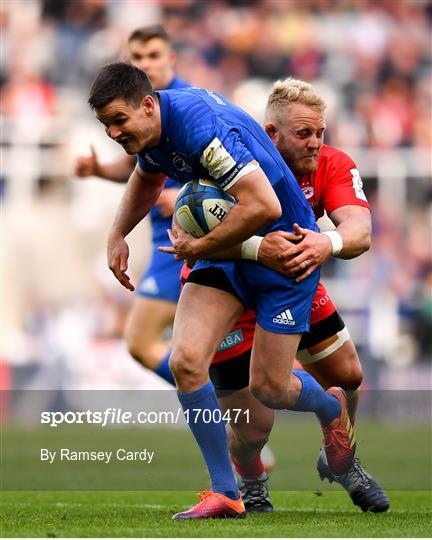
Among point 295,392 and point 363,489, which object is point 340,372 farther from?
point 363,489

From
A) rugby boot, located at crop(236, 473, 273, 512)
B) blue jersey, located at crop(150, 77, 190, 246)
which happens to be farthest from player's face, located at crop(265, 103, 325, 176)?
blue jersey, located at crop(150, 77, 190, 246)

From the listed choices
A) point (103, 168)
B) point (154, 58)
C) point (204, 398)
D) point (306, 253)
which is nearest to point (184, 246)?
point (306, 253)

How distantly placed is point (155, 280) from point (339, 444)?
2.80 metres

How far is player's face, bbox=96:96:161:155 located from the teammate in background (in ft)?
10.1

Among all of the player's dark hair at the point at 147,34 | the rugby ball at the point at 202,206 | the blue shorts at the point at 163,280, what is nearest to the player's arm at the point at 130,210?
the rugby ball at the point at 202,206

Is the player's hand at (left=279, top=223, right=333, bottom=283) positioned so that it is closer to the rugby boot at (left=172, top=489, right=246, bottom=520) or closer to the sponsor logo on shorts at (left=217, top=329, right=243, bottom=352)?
the sponsor logo on shorts at (left=217, top=329, right=243, bottom=352)

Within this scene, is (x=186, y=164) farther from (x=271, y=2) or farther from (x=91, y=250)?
(x=271, y=2)

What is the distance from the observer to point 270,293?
6.03 metres

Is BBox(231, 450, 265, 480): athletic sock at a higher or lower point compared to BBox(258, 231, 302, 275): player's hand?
lower

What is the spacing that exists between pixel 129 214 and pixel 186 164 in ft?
2.51

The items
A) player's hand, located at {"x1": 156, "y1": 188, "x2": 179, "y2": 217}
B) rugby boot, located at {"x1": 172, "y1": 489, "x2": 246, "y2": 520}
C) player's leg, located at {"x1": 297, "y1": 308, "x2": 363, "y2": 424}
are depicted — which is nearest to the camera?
rugby boot, located at {"x1": 172, "y1": 489, "x2": 246, "y2": 520}

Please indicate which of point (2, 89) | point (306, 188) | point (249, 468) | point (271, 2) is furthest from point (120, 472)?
point (271, 2)

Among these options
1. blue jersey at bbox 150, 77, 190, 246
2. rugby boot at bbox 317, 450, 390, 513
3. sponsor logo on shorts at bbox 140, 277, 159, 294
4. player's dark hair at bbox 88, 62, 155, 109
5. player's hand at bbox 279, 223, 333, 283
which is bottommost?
rugby boot at bbox 317, 450, 390, 513

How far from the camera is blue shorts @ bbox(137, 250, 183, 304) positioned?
8.85 metres
